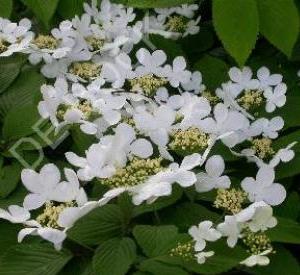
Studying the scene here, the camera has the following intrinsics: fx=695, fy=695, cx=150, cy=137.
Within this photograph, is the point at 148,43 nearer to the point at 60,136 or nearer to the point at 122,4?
the point at 122,4

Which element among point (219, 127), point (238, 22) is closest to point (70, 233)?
point (219, 127)

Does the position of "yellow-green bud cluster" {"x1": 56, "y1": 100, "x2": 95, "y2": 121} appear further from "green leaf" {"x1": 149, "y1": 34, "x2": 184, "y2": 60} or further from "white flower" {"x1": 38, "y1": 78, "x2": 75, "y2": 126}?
"green leaf" {"x1": 149, "y1": 34, "x2": 184, "y2": 60}

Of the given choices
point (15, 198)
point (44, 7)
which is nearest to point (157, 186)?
Result: point (15, 198)

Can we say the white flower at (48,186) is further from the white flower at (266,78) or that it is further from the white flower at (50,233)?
the white flower at (266,78)

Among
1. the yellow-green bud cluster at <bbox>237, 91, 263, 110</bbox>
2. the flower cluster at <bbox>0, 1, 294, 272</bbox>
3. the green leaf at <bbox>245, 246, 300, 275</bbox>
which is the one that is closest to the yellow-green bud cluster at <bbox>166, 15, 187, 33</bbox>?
the flower cluster at <bbox>0, 1, 294, 272</bbox>

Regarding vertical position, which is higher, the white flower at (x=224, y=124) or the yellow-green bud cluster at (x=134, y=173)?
the yellow-green bud cluster at (x=134, y=173)

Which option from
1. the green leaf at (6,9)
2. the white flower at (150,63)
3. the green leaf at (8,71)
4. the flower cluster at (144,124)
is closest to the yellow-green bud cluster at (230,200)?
the flower cluster at (144,124)
